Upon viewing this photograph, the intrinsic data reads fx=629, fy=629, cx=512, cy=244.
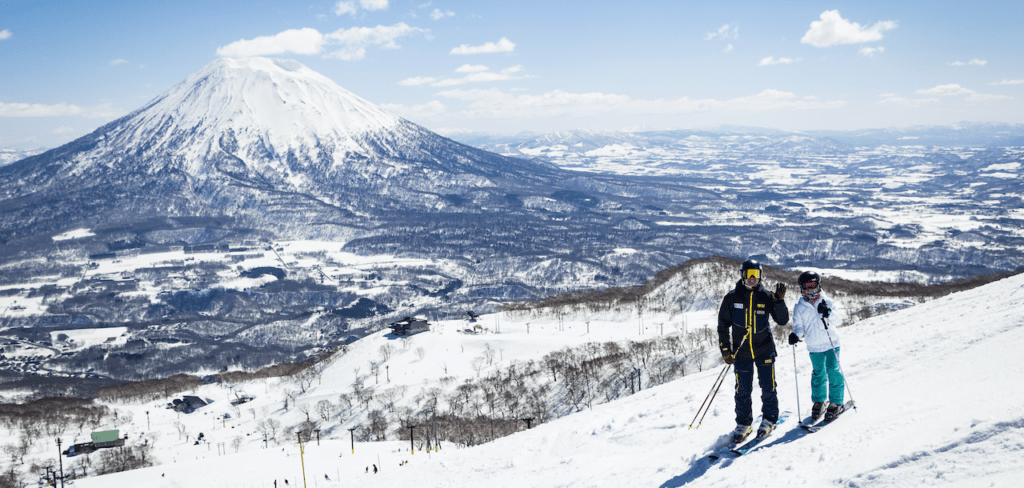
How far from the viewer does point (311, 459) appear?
155 ft

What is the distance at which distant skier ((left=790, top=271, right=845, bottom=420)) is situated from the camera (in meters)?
12.2

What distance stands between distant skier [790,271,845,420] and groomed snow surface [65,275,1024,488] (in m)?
0.50

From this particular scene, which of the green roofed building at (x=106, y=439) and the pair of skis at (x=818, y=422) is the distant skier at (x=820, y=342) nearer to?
the pair of skis at (x=818, y=422)

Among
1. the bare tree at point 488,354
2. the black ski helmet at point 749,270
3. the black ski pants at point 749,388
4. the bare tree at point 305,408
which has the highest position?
the black ski helmet at point 749,270

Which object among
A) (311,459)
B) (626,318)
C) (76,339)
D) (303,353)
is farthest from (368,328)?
(311,459)

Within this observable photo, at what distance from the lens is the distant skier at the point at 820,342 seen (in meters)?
12.2

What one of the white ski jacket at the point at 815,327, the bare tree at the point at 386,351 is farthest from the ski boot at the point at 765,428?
the bare tree at the point at 386,351

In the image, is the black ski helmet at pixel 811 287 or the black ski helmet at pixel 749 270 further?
the black ski helmet at pixel 811 287

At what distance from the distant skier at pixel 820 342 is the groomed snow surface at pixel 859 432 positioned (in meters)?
0.50

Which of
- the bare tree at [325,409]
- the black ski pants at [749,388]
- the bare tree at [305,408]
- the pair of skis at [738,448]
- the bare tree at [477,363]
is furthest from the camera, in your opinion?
the bare tree at [477,363]

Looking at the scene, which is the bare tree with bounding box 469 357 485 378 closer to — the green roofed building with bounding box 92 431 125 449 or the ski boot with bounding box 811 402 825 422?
the green roofed building with bounding box 92 431 125 449

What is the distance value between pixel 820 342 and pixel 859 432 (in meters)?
1.95

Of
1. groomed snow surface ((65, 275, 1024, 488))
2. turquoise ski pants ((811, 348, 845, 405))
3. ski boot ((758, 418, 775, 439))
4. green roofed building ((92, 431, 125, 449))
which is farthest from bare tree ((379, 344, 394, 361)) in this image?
turquoise ski pants ((811, 348, 845, 405))

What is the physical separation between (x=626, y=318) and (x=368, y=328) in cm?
10588
